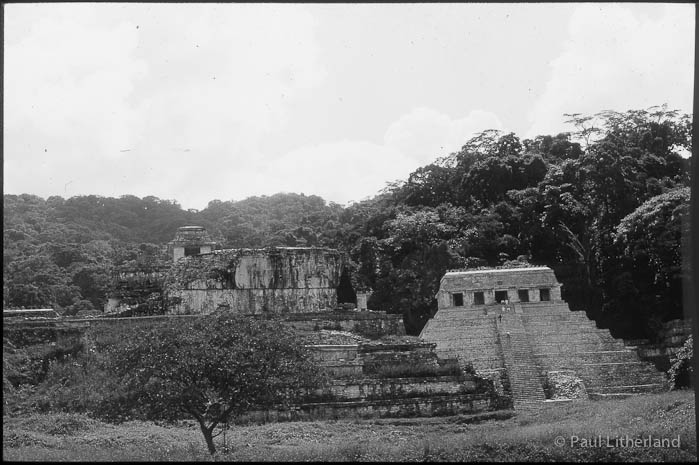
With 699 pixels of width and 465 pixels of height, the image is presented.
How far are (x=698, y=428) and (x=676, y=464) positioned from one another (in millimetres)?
2428

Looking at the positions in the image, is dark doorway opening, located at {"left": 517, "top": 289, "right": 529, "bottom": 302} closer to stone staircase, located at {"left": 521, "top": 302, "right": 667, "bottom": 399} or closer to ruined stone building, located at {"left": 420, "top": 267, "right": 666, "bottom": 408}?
ruined stone building, located at {"left": 420, "top": 267, "right": 666, "bottom": 408}

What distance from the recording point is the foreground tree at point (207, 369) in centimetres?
1518

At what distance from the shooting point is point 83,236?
168 ft

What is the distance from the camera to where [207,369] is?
15273 millimetres

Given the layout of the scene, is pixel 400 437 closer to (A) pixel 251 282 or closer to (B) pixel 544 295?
(A) pixel 251 282

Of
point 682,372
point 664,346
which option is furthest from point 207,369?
point 664,346

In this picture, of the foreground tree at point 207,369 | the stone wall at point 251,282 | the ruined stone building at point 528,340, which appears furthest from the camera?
the stone wall at point 251,282

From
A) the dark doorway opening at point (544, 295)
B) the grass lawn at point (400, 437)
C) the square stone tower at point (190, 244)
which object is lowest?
the grass lawn at point (400, 437)

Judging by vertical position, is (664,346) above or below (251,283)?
below

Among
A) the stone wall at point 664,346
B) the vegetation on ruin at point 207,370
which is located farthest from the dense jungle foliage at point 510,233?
the vegetation on ruin at point 207,370

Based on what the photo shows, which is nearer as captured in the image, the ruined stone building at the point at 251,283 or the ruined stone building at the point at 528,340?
the ruined stone building at the point at 528,340

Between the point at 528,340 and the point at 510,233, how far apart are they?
44.1 feet

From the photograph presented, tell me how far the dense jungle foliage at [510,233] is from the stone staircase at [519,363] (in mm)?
6764

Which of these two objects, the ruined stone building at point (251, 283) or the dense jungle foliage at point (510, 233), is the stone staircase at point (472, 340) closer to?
the ruined stone building at point (251, 283)
